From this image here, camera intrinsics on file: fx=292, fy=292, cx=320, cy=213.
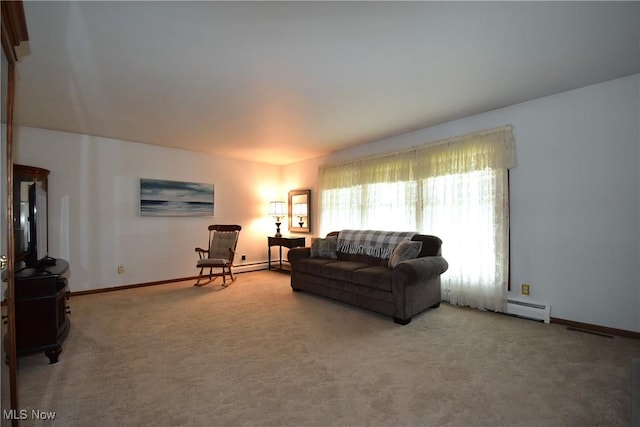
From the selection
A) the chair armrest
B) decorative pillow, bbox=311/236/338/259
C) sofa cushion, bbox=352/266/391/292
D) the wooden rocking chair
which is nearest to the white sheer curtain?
decorative pillow, bbox=311/236/338/259

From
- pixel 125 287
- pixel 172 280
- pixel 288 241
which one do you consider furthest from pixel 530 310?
pixel 125 287

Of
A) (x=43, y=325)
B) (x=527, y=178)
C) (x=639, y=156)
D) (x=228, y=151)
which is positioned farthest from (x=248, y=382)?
(x=228, y=151)

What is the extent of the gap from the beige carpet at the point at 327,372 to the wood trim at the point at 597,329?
9cm

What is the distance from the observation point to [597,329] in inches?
110

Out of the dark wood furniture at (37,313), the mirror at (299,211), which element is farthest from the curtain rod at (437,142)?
the dark wood furniture at (37,313)

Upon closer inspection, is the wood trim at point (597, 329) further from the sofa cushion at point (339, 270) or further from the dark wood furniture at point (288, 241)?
the dark wood furniture at point (288, 241)

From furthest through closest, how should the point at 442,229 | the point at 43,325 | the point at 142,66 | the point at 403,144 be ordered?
the point at 403,144 → the point at 442,229 → the point at 142,66 → the point at 43,325

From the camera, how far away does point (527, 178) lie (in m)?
3.25

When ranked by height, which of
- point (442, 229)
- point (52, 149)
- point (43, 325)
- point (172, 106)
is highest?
point (172, 106)

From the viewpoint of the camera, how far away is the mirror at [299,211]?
19.4 feet

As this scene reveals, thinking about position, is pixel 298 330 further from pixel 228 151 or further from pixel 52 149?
pixel 52 149

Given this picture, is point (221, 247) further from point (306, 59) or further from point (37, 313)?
point (306, 59)

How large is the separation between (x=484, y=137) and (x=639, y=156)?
4.34 ft

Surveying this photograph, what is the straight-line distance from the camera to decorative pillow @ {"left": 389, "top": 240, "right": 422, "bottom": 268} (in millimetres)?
3441
